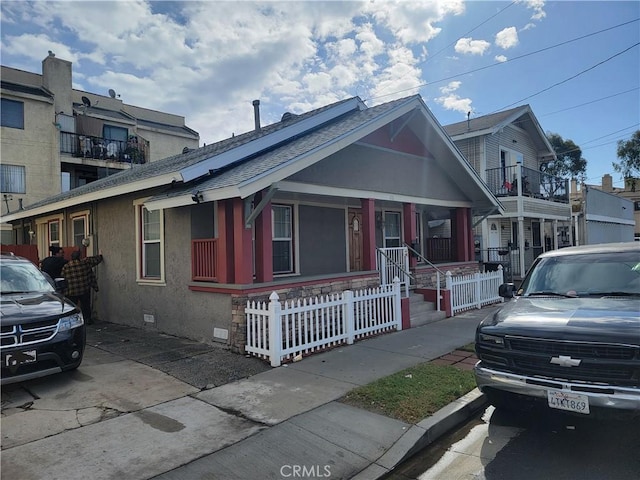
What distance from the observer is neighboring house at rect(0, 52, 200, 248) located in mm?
20906

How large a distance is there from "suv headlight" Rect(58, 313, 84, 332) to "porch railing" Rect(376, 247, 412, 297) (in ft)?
22.5

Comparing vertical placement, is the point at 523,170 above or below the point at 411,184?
above

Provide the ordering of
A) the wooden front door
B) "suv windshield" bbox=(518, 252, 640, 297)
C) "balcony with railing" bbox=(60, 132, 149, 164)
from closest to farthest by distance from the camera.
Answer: "suv windshield" bbox=(518, 252, 640, 297) < the wooden front door < "balcony with railing" bbox=(60, 132, 149, 164)

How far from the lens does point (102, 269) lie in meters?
11.1

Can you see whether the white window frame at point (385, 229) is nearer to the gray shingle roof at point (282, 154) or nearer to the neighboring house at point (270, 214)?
the neighboring house at point (270, 214)

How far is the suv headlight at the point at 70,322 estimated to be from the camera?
5.74 meters

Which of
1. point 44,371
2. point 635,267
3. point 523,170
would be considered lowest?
point 44,371

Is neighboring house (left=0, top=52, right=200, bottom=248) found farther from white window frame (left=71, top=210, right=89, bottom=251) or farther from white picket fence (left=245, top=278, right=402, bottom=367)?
white picket fence (left=245, top=278, right=402, bottom=367)

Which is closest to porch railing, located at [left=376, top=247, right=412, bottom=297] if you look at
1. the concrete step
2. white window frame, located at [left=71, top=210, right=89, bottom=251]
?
the concrete step

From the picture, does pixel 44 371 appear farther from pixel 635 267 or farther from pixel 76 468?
pixel 635 267

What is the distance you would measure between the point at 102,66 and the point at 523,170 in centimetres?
1758

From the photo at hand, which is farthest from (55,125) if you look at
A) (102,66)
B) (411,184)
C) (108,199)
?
(411,184)

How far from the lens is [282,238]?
1053cm

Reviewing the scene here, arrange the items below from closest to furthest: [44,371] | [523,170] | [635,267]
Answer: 1. [635,267]
2. [44,371]
3. [523,170]
